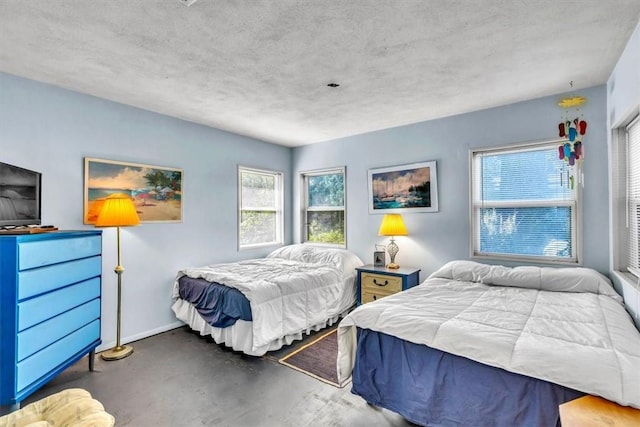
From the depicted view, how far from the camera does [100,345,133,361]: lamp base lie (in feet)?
9.36

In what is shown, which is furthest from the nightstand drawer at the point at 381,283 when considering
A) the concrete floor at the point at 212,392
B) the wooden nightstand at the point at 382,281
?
the concrete floor at the point at 212,392

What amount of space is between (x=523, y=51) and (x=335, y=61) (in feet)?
4.35

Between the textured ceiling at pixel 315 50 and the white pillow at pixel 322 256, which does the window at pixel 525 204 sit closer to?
the textured ceiling at pixel 315 50

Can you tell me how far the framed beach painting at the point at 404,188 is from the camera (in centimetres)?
377

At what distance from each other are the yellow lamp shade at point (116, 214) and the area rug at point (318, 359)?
6.26ft

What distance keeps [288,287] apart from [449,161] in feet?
7.68

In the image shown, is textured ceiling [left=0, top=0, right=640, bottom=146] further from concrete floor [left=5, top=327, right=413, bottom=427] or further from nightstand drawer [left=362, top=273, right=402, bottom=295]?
concrete floor [left=5, top=327, right=413, bottom=427]

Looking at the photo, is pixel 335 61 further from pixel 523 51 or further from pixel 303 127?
pixel 303 127

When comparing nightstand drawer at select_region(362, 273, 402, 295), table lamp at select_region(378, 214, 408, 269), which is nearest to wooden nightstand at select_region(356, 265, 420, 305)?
nightstand drawer at select_region(362, 273, 402, 295)

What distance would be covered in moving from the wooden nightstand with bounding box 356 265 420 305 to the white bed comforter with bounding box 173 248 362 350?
21 centimetres

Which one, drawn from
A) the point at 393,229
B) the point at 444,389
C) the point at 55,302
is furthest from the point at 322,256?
the point at 55,302

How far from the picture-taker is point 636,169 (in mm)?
2301

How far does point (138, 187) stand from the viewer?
3363 mm

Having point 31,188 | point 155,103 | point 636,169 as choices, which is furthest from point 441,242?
point 31,188
